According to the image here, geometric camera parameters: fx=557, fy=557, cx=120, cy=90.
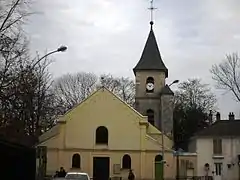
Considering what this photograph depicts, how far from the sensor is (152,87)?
72.9 meters

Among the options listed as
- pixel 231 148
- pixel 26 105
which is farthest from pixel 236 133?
pixel 26 105

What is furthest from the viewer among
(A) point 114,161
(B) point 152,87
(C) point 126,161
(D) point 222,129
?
(B) point 152,87

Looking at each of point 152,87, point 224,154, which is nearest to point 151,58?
point 152,87

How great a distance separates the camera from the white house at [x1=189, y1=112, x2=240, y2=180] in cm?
6719

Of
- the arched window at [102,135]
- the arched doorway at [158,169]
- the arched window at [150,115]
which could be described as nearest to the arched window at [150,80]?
the arched window at [150,115]

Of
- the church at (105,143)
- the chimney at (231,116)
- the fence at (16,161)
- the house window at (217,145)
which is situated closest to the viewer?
the fence at (16,161)

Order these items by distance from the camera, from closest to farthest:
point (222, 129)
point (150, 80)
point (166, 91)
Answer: point (222, 129) → point (166, 91) → point (150, 80)

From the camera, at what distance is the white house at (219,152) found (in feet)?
220

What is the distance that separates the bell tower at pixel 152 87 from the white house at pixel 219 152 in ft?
16.0

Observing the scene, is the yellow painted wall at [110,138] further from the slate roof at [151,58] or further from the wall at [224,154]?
the slate roof at [151,58]

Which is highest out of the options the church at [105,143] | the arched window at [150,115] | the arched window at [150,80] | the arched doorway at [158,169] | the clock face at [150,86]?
the arched window at [150,80]

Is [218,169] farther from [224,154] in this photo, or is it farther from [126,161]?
[126,161]

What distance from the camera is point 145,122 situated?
60625 mm

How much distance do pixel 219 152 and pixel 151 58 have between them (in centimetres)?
1596
